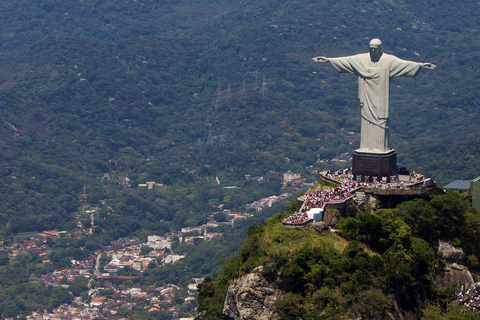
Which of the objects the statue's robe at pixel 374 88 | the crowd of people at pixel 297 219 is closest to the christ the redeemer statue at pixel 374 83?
the statue's robe at pixel 374 88

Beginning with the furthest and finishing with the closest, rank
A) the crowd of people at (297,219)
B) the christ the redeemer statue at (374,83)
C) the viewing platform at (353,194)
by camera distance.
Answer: the christ the redeemer statue at (374,83) → the viewing platform at (353,194) → the crowd of people at (297,219)

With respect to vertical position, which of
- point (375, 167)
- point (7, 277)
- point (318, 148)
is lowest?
point (7, 277)

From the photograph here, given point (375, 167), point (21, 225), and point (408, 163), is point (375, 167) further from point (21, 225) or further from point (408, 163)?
point (21, 225)

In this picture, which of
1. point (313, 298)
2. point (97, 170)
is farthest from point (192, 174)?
point (313, 298)

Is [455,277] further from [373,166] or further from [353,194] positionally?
[373,166]

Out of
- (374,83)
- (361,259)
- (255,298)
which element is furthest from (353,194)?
(255,298)

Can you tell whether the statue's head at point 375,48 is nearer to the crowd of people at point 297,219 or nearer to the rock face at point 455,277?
the crowd of people at point 297,219
